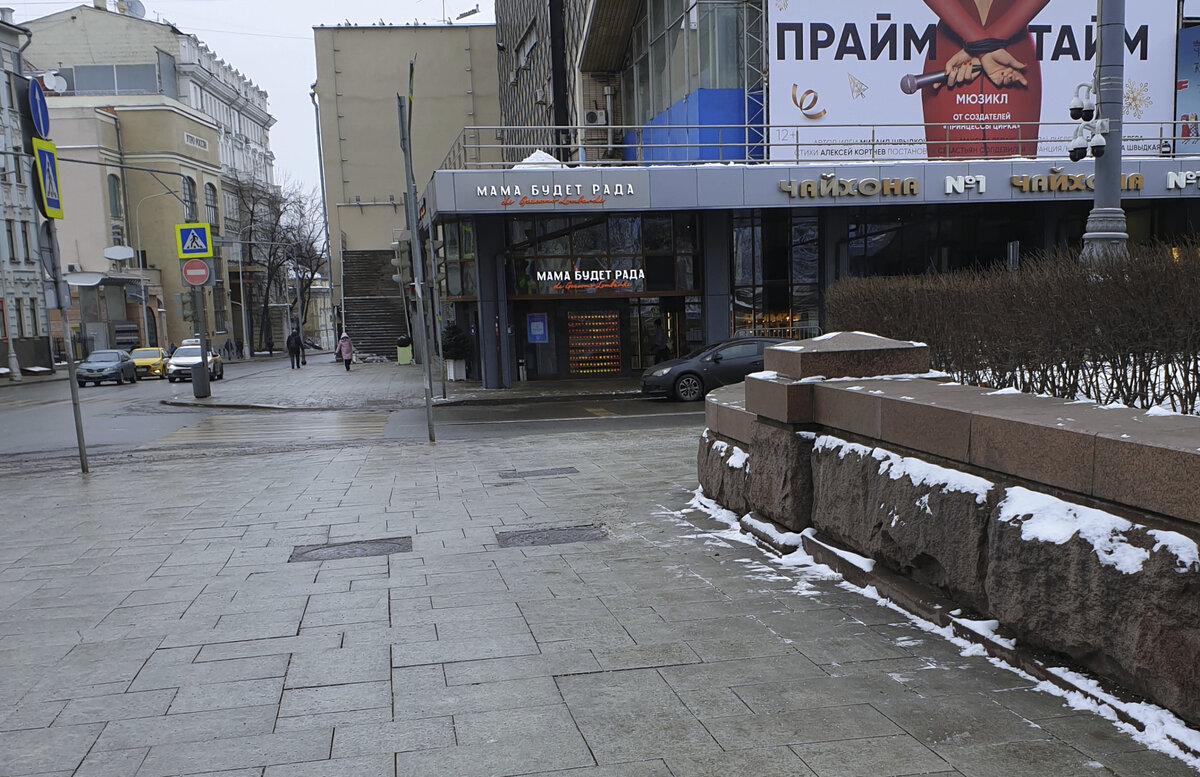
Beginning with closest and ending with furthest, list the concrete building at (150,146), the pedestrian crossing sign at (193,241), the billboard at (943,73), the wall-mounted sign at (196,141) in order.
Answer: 1. the billboard at (943,73)
2. the pedestrian crossing sign at (193,241)
3. the concrete building at (150,146)
4. the wall-mounted sign at (196,141)

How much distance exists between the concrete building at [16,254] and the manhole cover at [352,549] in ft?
153

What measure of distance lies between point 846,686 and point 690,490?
5186mm

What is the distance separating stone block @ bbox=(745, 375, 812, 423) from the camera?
6.42 m

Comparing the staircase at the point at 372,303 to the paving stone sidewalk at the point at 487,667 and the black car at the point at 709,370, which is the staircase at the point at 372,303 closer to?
the black car at the point at 709,370

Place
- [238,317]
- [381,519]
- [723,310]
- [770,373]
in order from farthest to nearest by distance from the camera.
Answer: [238,317], [723,310], [381,519], [770,373]

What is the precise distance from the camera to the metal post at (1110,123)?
10.5m

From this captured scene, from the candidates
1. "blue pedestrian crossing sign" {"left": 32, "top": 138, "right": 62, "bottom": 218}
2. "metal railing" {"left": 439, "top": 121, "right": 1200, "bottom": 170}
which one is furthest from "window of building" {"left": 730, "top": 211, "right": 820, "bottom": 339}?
"blue pedestrian crossing sign" {"left": 32, "top": 138, "right": 62, "bottom": 218}

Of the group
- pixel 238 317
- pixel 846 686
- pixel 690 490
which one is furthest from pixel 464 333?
pixel 238 317

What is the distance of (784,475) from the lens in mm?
6645

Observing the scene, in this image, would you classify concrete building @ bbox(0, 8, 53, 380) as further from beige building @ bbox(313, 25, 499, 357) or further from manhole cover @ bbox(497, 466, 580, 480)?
manhole cover @ bbox(497, 466, 580, 480)

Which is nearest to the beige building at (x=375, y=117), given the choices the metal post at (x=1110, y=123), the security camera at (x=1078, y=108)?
the security camera at (x=1078, y=108)

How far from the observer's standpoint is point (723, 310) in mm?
26312

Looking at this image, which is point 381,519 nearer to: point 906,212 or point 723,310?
point 723,310

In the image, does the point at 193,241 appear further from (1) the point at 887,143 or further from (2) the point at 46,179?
(1) the point at 887,143
